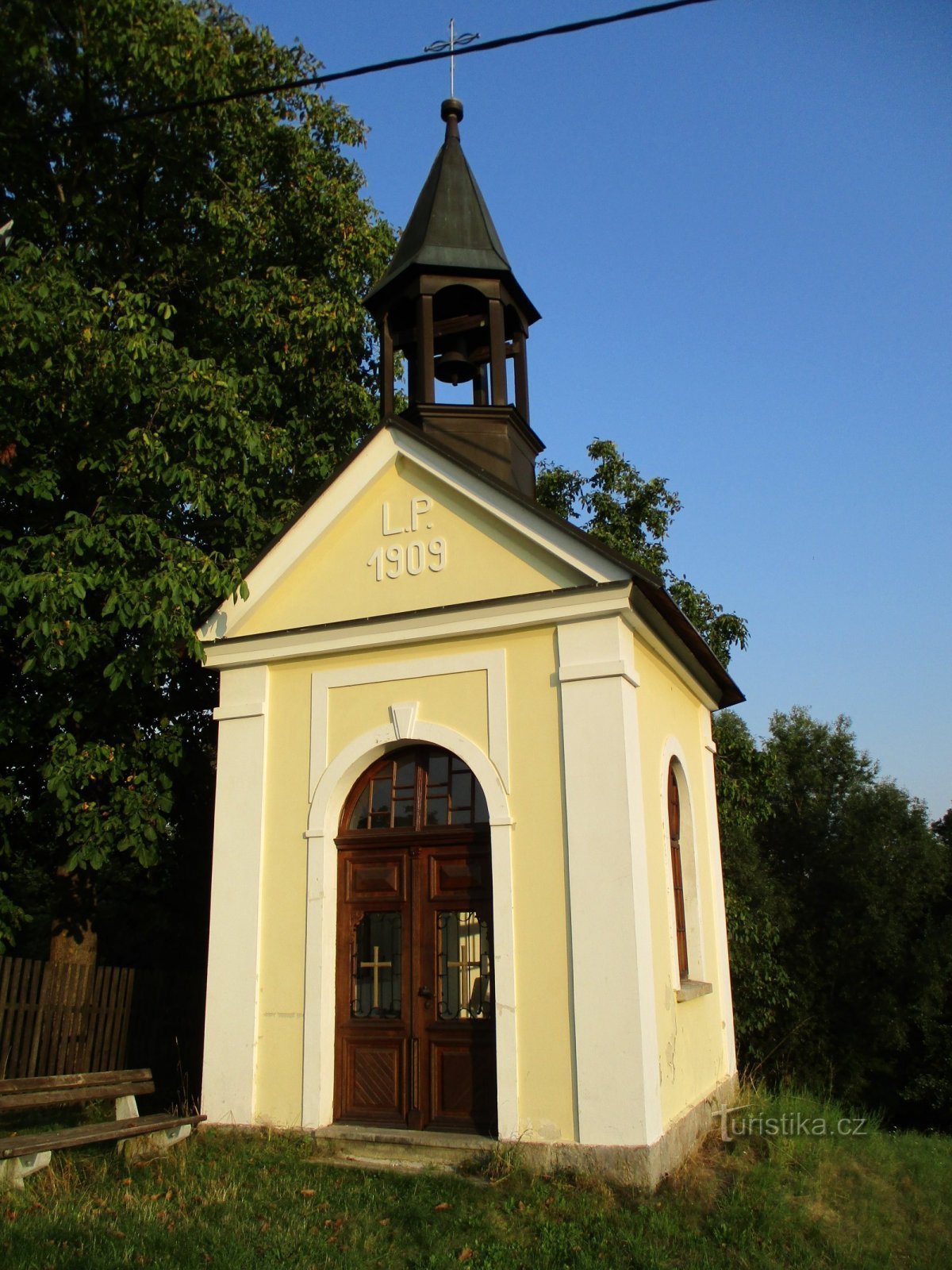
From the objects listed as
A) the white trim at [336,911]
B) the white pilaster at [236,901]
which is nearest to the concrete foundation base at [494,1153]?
the white trim at [336,911]

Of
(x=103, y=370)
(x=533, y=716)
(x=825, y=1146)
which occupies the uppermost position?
(x=103, y=370)

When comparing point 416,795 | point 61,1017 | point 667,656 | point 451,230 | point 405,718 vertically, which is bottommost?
point 61,1017

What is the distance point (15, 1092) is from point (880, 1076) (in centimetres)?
2366

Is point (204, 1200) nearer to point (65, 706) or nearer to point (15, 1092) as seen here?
point (15, 1092)

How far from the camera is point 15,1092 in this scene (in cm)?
703

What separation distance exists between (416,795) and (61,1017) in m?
4.12

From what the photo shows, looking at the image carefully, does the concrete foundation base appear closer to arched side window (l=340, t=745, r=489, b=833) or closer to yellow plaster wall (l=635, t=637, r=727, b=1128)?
yellow plaster wall (l=635, t=637, r=727, b=1128)

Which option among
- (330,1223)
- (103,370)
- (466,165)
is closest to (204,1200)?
(330,1223)

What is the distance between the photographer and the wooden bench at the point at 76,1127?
260 inches

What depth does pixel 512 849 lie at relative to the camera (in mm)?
8070

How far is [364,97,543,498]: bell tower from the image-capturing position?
33.8 ft

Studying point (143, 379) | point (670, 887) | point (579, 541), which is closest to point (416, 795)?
point (670, 887)

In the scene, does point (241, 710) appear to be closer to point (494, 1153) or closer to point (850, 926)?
point (494, 1153)

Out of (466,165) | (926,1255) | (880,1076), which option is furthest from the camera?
(880,1076)
